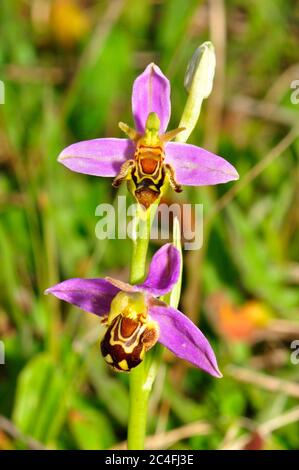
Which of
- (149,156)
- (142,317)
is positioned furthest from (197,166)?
(142,317)

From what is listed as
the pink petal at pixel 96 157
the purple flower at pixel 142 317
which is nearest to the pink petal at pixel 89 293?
the purple flower at pixel 142 317

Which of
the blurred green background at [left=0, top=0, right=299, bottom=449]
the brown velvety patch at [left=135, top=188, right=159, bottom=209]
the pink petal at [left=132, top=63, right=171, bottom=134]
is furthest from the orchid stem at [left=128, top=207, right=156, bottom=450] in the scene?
the blurred green background at [left=0, top=0, right=299, bottom=449]

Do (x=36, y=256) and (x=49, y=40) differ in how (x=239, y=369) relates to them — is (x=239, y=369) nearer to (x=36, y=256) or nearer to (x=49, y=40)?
(x=36, y=256)

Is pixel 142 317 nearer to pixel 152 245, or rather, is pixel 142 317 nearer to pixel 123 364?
pixel 123 364

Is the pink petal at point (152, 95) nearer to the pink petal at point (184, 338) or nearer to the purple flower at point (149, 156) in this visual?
the purple flower at point (149, 156)

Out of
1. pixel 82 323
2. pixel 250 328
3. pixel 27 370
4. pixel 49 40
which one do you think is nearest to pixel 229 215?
pixel 250 328

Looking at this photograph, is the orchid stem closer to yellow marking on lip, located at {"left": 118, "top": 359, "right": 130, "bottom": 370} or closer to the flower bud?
yellow marking on lip, located at {"left": 118, "top": 359, "right": 130, "bottom": 370}
